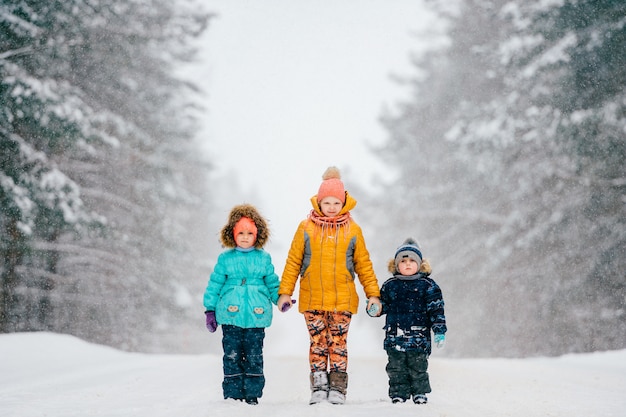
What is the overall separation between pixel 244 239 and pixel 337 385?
170 centimetres

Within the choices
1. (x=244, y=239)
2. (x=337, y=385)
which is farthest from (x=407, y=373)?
(x=244, y=239)

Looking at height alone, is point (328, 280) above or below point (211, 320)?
above

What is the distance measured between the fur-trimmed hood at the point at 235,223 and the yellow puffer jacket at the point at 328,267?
38 centimetres

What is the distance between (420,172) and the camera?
22.5 metres

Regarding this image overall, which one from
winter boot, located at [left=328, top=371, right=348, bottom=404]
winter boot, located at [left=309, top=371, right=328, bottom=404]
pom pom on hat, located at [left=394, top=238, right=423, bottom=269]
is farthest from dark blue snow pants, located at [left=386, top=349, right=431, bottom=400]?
pom pom on hat, located at [left=394, top=238, right=423, bottom=269]

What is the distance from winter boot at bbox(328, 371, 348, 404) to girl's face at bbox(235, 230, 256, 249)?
59.4 inches

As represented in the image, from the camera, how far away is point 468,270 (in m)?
18.9

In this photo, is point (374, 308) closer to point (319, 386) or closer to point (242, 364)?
point (319, 386)

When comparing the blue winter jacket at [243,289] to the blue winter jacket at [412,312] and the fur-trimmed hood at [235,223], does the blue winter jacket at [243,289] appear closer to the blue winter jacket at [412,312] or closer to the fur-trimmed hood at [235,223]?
the fur-trimmed hood at [235,223]

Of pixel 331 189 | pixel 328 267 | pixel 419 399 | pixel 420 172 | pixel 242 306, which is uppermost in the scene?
pixel 420 172

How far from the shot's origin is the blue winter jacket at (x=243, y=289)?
6.18 metres

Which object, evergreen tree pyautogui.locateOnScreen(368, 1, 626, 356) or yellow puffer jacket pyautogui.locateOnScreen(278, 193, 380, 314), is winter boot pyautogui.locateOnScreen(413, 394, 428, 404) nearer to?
yellow puffer jacket pyautogui.locateOnScreen(278, 193, 380, 314)

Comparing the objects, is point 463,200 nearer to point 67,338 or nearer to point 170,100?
point 170,100

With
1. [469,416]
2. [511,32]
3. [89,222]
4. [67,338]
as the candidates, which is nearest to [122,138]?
[89,222]
